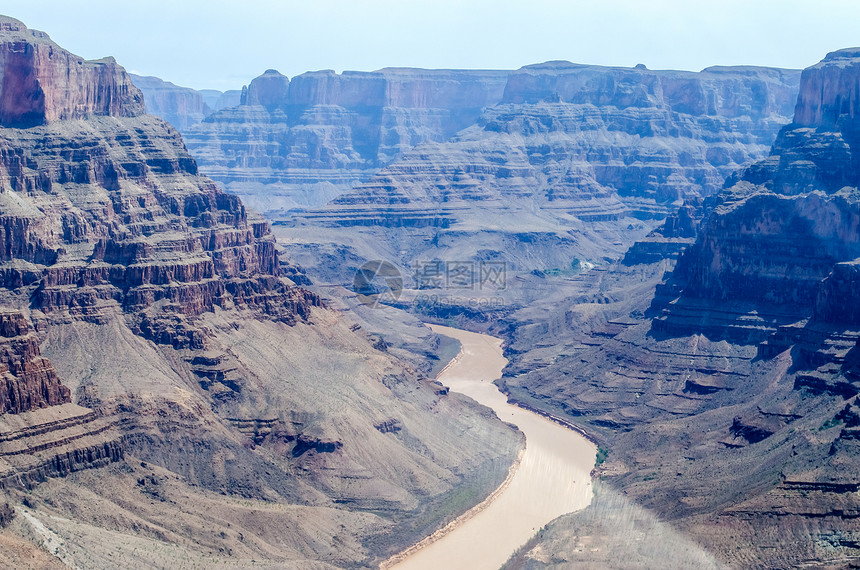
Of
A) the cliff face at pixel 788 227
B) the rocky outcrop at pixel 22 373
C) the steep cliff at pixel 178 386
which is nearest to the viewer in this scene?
the rocky outcrop at pixel 22 373

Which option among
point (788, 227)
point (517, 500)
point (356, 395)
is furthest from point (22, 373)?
point (788, 227)

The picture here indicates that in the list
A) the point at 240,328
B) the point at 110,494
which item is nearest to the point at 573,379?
the point at 240,328

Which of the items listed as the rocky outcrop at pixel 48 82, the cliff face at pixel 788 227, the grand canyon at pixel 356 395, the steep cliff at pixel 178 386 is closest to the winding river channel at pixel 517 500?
the grand canyon at pixel 356 395

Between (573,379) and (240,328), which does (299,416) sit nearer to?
(240,328)

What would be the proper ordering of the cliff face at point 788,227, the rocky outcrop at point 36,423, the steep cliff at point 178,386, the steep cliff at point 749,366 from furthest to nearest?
the cliff face at point 788,227, the steep cliff at point 178,386, the rocky outcrop at point 36,423, the steep cliff at point 749,366

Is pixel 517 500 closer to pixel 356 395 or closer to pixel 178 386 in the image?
pixel 356 395

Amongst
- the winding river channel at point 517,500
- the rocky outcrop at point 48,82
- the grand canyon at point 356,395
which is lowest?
the winding river channel at point 517,500

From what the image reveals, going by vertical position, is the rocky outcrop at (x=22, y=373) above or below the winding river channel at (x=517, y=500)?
above

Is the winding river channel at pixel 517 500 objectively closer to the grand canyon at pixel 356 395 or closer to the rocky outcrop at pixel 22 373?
the grand canyon at pixel 356 395
